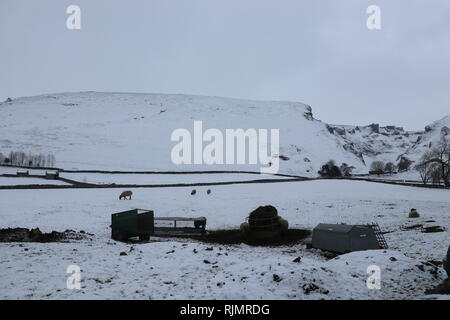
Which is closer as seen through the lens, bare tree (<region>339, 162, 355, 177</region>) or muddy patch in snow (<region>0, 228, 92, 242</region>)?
muddy patch in snow (<region>0, 228, 92, 242</region>)

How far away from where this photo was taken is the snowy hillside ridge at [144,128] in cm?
9494

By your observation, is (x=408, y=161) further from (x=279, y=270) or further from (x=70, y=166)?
(x=279, y=270)

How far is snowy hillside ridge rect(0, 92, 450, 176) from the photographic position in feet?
311

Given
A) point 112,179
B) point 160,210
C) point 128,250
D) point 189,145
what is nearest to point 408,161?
point 189,145

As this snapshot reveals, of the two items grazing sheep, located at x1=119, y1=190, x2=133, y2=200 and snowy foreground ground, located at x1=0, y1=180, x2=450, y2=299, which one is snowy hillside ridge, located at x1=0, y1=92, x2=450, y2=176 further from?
snowy foreground ground, located at x1=0, y1=180, x2=450, y2=299

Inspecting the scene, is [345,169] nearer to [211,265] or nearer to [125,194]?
[125,194]

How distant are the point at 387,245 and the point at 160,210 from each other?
1911 cm

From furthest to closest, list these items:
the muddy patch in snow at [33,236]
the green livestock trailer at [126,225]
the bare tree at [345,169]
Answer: the bare tree at [345,169] < the green livestock trailer at [126,225] < the muddy patch in snow at [33,236]

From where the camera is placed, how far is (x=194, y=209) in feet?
99.3

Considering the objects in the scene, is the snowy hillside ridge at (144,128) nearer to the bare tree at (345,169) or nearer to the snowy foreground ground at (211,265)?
the bare tree at (345,169)

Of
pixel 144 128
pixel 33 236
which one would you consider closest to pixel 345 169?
pixel 144 128

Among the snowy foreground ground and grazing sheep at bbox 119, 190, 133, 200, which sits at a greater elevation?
grazing sheep at bbox 119, 190, 133, 200

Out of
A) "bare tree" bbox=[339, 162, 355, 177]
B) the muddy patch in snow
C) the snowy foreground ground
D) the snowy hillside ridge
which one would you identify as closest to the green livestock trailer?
the snowy foreground ground

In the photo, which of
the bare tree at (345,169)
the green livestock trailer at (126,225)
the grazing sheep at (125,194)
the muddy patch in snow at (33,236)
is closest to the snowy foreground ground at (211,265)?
the green livestock trailer at (126,225)
